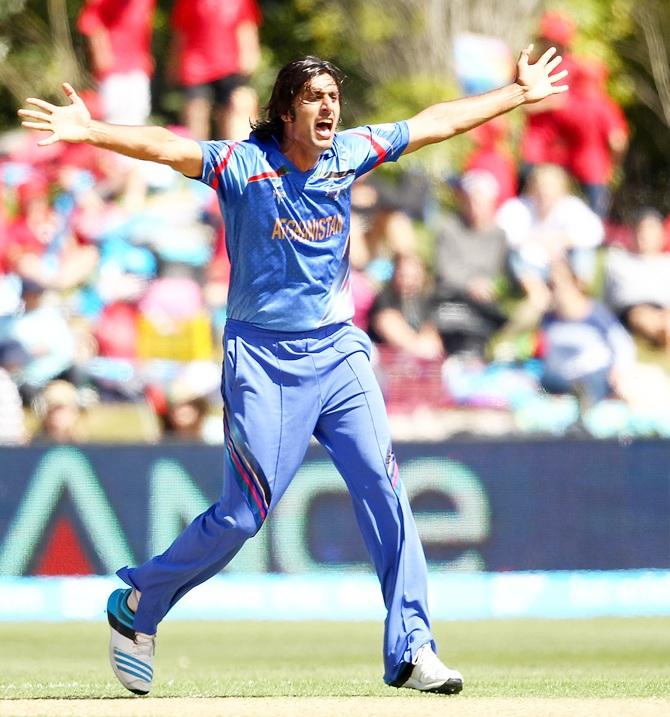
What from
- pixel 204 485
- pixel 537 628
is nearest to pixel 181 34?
pixel 204 485

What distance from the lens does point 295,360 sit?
6.66 m

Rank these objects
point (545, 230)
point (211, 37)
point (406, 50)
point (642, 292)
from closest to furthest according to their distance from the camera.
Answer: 1. point (642, 292)
2. point (545, 230)
3. point (211, 37)
4. point (406, 50)

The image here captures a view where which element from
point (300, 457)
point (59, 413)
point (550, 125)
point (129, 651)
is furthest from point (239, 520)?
point (550, 125)

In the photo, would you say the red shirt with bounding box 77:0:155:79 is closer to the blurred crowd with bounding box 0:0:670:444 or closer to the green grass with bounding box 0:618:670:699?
the blurred crowd with bounding box 0:0:670:444

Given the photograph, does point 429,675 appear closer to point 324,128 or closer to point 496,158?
point 324,128

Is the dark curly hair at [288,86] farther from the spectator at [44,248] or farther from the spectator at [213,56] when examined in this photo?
the spectator at [213,56]

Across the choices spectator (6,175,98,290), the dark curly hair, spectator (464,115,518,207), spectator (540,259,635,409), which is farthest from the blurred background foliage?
the dark curly hair

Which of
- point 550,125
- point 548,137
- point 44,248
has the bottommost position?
point 44,248

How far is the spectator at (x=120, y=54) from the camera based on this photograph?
601 inches

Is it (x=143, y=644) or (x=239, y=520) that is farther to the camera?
(x=143, y=644)

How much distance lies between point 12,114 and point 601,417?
1247 centimetres

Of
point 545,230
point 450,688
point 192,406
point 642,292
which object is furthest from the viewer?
point 545,230

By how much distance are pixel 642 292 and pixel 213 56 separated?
4.22 metres

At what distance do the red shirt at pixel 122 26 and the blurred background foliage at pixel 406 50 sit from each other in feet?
10.0
